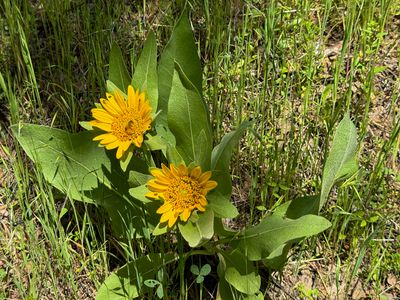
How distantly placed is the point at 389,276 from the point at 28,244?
115 centimetres

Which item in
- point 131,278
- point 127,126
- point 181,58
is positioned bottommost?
point 131,278

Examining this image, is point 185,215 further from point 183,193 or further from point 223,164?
point 223,164

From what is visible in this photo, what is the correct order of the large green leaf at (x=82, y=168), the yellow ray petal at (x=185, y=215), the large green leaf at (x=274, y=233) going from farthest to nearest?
the large green leaf at (x=82, y=168) < the yellow ray petal at (x=185, y=215) < the large green leaf at (x=274, y=233)

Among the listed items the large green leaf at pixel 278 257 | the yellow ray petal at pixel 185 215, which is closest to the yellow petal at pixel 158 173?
the yellow ray petal at pixel 185 215

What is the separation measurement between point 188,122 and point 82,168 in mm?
404

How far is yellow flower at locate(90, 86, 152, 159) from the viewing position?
166cm

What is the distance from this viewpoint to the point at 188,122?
171cm

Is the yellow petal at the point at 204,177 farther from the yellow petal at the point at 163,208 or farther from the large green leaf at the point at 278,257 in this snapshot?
the large green leaf at the point at 278,257

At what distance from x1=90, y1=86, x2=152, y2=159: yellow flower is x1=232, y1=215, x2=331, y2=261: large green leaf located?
0.40 m

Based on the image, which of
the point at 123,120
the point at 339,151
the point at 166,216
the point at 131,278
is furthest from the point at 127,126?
the point at 339,151

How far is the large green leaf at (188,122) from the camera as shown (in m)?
1.66

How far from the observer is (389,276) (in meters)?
1.88

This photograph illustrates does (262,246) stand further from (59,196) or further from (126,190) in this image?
(59,196)

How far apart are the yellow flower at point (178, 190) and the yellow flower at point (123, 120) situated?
121 millimetres
